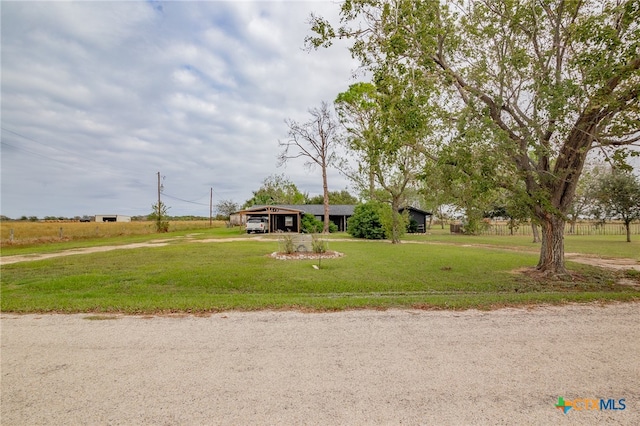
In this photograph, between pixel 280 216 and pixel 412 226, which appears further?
pixel 280 216

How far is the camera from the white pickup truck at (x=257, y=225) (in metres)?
36.8

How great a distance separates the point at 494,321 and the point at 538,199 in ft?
20.7

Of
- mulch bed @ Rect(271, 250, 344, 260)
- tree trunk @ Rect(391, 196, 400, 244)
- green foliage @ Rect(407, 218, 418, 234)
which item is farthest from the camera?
green foliage @ Rect(407, 218, 418, 234)

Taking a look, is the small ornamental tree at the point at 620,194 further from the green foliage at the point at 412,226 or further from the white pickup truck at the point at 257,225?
the white pickup truck at the point at 257,225

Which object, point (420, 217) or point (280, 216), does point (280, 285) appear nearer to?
point (280, 216)

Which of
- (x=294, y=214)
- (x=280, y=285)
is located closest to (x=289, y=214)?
(x=294, y=214)

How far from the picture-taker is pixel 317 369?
3.44 m

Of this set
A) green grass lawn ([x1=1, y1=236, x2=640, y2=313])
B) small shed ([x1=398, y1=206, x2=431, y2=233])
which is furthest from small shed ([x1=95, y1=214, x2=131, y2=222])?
green grass lawn ([x1=1, y1=236, x2=640, y2=313])

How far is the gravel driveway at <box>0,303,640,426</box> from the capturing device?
2.68m

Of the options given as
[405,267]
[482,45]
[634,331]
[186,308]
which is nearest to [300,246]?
[405,267]

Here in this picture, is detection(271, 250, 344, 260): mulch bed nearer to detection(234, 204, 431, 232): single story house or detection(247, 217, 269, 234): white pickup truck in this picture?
detection(234, 204, 431, 232): single story house

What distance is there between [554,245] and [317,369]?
1073 cm

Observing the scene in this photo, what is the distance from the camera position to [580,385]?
3119 mm

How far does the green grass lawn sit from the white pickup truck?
22788 mm
